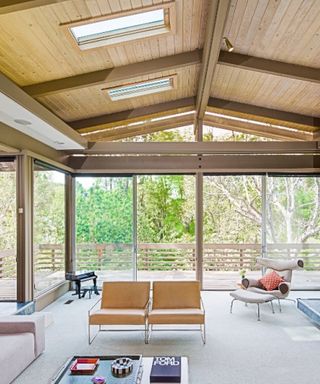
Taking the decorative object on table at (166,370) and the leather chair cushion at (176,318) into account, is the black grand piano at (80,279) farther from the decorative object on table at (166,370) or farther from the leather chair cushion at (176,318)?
the decorative object on table at (166,370)

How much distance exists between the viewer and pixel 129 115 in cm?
704

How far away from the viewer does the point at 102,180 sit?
25.9 feet

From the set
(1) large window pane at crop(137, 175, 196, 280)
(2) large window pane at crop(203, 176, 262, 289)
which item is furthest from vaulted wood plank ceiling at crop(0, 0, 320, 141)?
(1) large window pane at crop(137, 175, 196, 280)

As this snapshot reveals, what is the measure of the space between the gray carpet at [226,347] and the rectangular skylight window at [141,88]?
3.51 meters

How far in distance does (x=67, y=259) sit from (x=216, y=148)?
3.76 meters

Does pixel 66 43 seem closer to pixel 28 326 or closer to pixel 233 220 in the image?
pixel 28 326

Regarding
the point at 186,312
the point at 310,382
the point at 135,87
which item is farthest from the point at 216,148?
the point at 310,382

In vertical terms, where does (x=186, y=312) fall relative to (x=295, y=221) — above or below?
below

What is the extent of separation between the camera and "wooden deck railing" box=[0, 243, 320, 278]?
7.63 m

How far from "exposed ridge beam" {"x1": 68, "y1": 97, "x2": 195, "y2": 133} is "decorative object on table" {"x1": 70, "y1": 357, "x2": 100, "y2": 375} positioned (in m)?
4.62

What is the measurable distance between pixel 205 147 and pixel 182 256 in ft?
7.82

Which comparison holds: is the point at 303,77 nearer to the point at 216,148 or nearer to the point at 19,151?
the point at 216,148

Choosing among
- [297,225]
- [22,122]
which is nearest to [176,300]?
[22,122]

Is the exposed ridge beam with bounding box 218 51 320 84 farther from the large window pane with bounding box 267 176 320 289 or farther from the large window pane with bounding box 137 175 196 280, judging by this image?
the large window pane with bounding box 137 175 196 280
